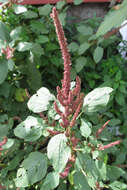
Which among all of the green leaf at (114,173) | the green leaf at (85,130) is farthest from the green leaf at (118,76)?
the green leaf at (85,130)

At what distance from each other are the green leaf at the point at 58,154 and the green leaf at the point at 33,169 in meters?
0.19

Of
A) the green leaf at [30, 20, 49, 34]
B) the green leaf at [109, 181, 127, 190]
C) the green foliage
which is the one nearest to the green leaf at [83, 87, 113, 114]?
the green foliage

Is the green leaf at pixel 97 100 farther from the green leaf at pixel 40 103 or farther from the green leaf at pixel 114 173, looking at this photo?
the green leaf at pixel 114 173

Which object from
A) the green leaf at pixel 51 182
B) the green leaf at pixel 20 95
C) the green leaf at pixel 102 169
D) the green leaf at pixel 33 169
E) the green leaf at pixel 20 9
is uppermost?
the green leaf at pixel 20 9

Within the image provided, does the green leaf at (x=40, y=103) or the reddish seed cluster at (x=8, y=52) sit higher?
the reddish seed cluster at (x=8, y=52)

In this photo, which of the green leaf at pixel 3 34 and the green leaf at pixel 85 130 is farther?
the green leaf at pixel 3 34

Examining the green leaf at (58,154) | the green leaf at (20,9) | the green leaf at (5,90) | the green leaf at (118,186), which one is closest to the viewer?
the green leaf at (58,154)

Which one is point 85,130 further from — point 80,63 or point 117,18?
point 80,63

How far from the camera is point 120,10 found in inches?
10.5

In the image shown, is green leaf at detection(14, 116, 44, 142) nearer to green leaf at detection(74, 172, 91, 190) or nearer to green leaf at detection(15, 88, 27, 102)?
green leaf at detection(74, 172, 91, 190)

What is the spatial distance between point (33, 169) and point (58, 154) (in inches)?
8.7

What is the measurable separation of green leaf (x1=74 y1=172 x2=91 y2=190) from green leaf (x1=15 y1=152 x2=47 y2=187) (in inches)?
6.0

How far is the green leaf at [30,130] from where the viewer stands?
936 mm

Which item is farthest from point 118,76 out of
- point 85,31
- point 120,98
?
point 85,31
